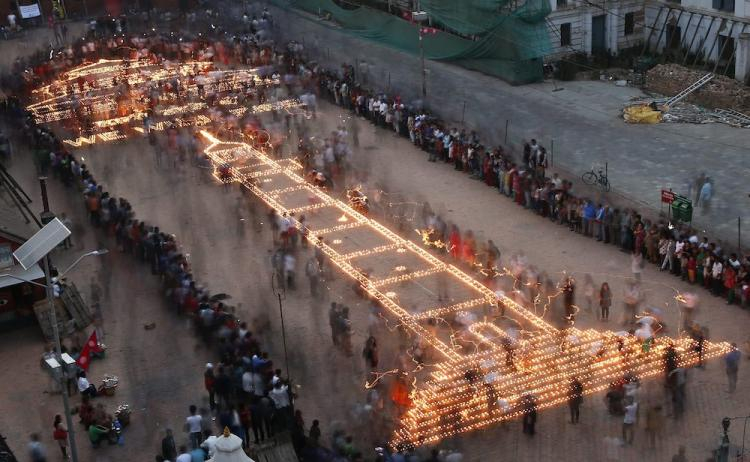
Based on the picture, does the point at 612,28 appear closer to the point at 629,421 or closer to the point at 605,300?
the point at 605,300

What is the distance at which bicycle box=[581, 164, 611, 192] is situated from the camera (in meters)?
36.6

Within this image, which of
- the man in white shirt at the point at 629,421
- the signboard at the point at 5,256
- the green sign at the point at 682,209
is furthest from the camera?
the green sign at the point at 682,209

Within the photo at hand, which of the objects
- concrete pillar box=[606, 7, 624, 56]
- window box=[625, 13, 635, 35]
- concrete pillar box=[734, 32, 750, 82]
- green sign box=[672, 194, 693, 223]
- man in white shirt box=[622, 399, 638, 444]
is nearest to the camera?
man in white shirt box=[622, 399, 638, 444]

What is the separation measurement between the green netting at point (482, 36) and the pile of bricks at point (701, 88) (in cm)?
484

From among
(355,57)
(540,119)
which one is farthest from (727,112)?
(355,57)

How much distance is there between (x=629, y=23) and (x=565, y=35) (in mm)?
3038

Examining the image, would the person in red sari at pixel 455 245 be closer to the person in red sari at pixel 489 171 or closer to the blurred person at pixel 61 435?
the person in red sari at pixel 489 171

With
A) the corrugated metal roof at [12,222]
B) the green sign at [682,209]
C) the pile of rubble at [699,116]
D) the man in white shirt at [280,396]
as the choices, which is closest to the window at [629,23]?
the pile of rubble at [699,116]

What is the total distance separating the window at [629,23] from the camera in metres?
52.1

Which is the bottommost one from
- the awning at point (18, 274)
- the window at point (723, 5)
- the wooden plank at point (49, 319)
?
the wooden plank at point (49, 319)

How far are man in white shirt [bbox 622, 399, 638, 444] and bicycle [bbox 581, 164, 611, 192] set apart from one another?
1479 centimetres

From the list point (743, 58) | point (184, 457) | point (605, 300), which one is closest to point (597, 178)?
point (605, 300)

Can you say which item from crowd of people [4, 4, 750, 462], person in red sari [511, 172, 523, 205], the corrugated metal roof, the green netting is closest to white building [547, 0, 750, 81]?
the green netting

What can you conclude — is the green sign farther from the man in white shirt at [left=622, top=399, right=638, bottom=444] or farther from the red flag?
the red flag
